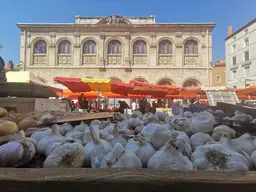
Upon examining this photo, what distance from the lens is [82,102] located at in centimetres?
1202

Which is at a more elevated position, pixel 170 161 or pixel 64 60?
pixel 64 60

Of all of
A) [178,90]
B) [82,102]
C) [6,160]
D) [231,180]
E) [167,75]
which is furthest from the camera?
[167,75]

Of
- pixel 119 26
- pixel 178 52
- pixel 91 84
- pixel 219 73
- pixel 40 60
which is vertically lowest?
pixel 91 84

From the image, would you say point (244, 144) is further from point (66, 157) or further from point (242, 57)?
point (242, 57)

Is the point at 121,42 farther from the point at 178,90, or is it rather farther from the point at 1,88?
the point at 1,88

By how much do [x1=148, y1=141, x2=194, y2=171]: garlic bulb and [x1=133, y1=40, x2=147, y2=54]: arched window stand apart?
84.5ft

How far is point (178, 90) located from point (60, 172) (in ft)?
46.6

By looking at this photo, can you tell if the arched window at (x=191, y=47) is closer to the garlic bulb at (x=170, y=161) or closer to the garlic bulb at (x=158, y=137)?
the garlic bulb at (x=158, y=137)

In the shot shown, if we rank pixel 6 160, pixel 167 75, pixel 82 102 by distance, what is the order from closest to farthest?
pixel 6 160 < pixel 82 102 < pixel 167 75

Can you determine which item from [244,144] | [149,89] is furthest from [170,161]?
[149,89]

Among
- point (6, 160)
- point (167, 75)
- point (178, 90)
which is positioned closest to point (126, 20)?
point (167, 75)

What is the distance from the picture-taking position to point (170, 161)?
34.1 inches

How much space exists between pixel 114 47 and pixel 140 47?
3135mm

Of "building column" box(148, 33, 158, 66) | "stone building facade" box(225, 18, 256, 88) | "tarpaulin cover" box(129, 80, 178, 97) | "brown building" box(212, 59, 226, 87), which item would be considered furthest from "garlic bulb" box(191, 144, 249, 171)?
"brown building" box(212, 59, 226, 87)
